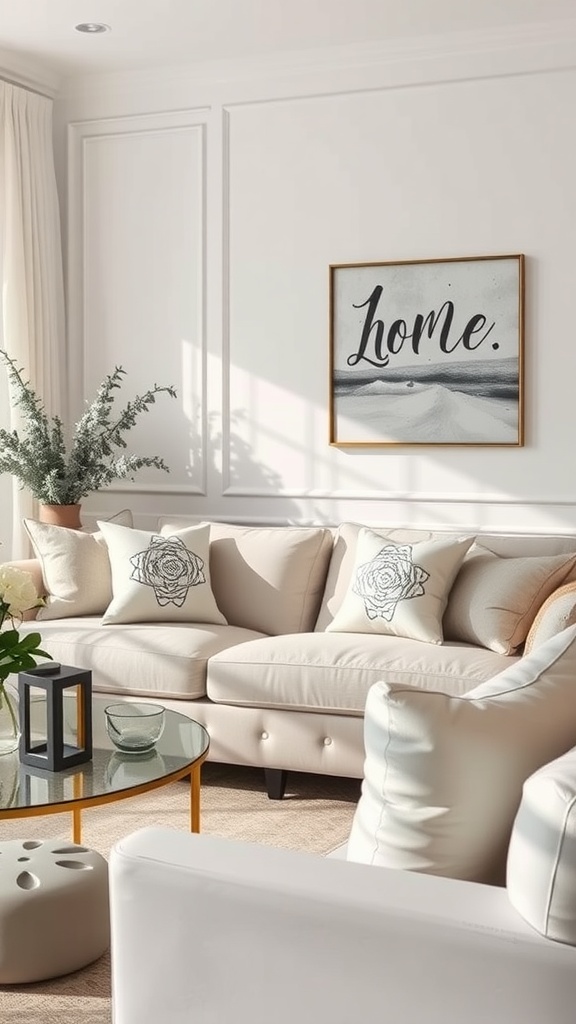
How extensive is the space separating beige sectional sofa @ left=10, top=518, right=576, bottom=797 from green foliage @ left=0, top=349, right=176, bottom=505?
0.44m

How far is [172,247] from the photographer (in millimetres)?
5109

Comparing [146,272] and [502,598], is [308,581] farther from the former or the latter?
[146,272]

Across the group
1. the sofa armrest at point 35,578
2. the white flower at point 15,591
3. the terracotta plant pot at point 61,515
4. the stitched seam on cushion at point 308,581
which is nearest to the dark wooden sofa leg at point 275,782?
the stitched seam on cushion at point 308,581

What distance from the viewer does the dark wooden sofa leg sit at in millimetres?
3814

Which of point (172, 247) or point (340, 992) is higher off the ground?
point (172, 247)

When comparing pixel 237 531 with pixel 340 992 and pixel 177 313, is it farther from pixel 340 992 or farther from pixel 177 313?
pixel 340 992

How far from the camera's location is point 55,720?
2598mm

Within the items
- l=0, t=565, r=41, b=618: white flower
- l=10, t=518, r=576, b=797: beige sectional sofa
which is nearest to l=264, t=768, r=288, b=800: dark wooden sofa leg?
l=10, t=518, r=576, b=797: beige sectional sofa

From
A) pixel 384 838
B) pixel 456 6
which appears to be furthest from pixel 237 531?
pixel 384 838

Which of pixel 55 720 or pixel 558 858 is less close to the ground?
pixel 558 858

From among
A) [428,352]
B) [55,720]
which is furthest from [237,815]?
[428,352]

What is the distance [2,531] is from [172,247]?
1466 millimetres

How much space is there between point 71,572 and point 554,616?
1.88 meters

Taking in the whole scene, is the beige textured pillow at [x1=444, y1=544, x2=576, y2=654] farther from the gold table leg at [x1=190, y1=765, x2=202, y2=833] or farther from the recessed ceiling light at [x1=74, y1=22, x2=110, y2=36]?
the recessed ceiling light at [x1=74, y1=22, x2=110, y2=36]
